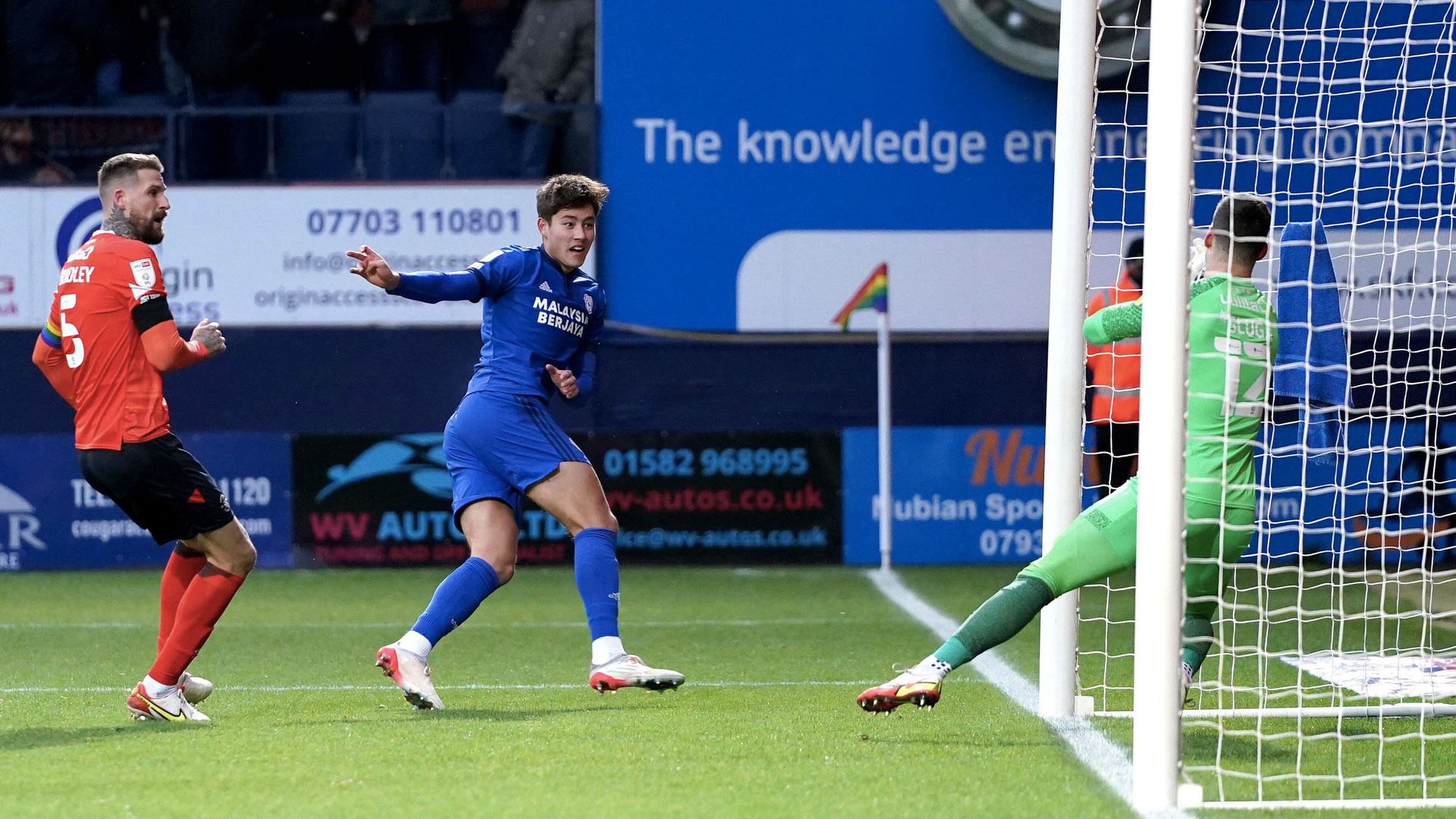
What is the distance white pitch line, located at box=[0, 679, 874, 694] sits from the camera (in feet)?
19.9

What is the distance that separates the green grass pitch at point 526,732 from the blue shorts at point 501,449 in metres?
0.72

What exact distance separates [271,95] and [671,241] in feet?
10.8

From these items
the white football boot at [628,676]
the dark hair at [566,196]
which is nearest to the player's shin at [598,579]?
the white football boot at [628,676]

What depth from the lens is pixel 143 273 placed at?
519 cm

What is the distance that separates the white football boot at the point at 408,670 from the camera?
5.34 m

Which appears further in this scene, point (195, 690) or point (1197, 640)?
point (195, 690)

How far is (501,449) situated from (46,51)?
8458 millimetres

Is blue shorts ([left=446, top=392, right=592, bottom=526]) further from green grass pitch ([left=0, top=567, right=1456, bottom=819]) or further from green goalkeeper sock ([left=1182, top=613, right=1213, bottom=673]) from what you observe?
green goalkeeper sock ([left=1182, top=613, right=1213, bottom=673])

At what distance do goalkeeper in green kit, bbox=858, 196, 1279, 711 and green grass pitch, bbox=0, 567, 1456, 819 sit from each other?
1.18 feet

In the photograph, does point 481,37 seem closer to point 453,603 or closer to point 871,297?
point 871,297

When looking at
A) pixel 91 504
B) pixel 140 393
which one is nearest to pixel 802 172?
pixel 91 504

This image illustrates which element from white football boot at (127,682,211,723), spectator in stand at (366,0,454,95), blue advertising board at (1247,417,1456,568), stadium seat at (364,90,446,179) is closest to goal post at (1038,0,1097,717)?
white football boot at (127,682,211,723)

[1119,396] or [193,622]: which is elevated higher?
[1119,396]

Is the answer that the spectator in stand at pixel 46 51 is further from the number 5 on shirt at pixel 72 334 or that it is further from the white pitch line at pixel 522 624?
the number 5 on shirt at pixel 72 334
